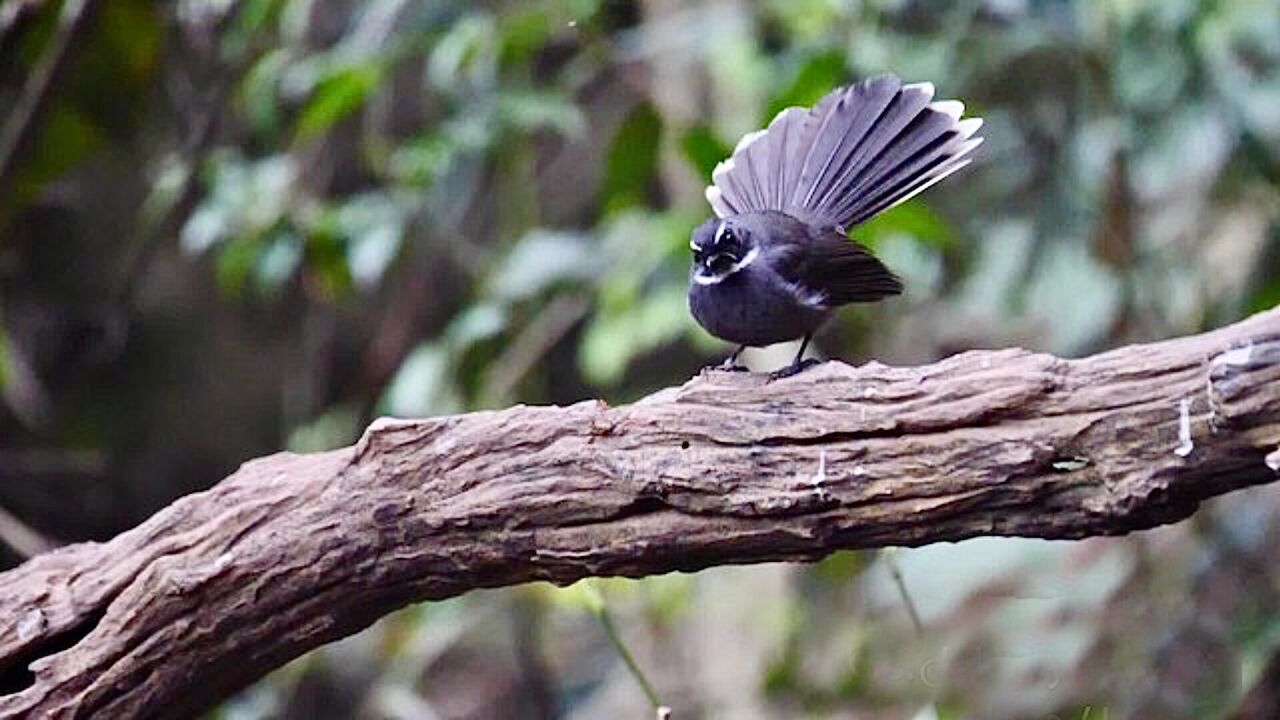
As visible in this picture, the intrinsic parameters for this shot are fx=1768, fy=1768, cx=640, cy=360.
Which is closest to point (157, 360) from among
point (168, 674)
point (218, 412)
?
point (218, 412)

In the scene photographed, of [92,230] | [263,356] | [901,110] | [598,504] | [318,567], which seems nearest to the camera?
[598,504]

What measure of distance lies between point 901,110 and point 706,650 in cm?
185

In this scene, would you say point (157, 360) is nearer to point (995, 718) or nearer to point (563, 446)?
point (995, 718)

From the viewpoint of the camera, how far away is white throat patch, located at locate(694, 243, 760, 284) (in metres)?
1.76

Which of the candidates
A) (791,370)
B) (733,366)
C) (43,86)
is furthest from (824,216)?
(43,86)

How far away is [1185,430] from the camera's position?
122cm

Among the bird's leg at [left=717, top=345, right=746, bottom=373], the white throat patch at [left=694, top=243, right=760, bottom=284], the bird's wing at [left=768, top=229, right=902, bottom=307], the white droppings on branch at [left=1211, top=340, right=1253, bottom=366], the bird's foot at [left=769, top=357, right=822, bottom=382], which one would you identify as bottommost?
the white droppings on branch at [left=1211, top=340, right=1253, bottom=366]

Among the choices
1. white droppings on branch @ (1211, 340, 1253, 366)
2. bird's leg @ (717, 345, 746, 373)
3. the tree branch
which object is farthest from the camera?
the tree branch

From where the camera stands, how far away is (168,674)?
5.57ft

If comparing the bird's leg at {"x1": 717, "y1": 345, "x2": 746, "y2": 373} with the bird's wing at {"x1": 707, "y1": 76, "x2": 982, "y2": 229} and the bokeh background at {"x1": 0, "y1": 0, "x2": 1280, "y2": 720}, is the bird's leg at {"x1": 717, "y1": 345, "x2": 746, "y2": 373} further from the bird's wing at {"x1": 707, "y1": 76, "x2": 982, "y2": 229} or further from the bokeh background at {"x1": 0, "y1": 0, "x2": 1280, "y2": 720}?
the bokeh background at {"x1": 0, "y1": 0, "x2": 1280, "y2": 720}

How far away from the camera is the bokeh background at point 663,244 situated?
9.11ft

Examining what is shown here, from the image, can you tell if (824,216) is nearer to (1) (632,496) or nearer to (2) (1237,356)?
(1) (632,496)

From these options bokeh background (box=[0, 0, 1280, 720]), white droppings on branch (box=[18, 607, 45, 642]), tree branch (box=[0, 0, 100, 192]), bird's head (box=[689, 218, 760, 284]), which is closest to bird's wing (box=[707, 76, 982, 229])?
bird's head (box=[689, 218, 760, 284])

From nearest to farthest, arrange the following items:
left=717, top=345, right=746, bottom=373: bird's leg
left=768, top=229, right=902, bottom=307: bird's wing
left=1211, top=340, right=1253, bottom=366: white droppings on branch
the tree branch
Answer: left=1211, top=340, right=1253, bottom=366: white droppings on branch
left=717, top=345, right=746, bottom=373: bird's leg
left=768, top=229, right=902, bottom=307: bird's wing
the tree branch
